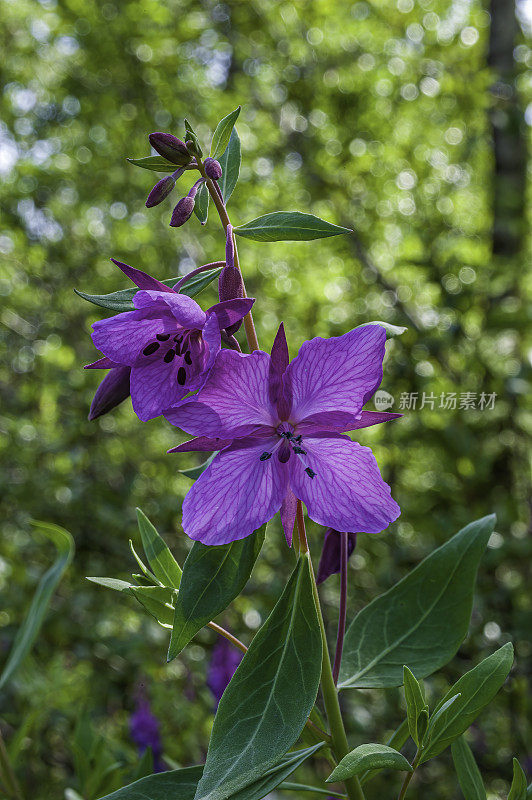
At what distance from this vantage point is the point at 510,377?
2.61 meters

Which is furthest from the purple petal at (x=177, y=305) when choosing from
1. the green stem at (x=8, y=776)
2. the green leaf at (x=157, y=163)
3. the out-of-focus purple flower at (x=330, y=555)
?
the green stem at (x=8, y=776)

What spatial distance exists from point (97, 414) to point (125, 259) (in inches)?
111

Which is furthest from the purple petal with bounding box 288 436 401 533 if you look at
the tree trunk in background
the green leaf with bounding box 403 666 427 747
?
the tree trunk in background

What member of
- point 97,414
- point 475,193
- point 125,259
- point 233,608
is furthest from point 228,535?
point 475,193

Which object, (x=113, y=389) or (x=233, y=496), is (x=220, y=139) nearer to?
(x=113, y=389)

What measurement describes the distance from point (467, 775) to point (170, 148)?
1.04 meters

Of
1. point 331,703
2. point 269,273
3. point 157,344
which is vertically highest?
point 157,344

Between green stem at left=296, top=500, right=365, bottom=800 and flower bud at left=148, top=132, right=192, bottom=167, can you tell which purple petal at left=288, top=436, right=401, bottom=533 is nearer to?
green stem at left=296, top=500, right=365, bottom=800

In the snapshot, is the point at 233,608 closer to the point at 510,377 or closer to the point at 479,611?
the point at 479,611

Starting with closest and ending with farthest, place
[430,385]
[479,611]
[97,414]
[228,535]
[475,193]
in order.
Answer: [228,535] → [97,414] → [479,611] → [430,385] → [475,193]

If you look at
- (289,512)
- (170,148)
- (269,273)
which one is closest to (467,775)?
(289,512)

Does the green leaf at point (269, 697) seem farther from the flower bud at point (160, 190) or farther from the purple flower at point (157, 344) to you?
the flower bud at point (160, 190)

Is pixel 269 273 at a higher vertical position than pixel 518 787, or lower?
lower

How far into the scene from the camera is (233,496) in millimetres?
877
